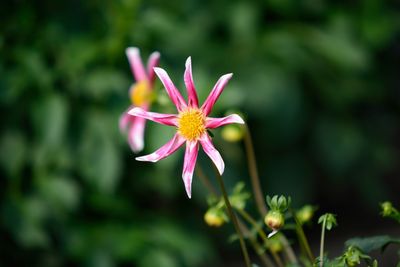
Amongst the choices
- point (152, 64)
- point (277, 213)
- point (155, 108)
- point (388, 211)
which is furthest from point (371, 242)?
point (155, 108)

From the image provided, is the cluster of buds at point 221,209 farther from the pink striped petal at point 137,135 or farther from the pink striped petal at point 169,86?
the pink striped petal at point 137,135

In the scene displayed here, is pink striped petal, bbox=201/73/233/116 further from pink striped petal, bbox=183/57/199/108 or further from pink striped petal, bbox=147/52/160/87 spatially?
pink striped petal, bbox=147/52/160/87

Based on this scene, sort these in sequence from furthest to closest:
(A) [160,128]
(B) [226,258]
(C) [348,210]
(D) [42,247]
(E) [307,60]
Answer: (C) [348,210], (B) [226,258], (E) [307,60], (D) [42,247], (A) [160,128]

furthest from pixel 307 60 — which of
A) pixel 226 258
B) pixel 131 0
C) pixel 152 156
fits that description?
pixel 152 156

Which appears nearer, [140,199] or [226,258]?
[140,199]

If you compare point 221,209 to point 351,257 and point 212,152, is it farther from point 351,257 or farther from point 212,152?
point 351,257

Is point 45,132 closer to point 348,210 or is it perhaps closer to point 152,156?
point 152,156
